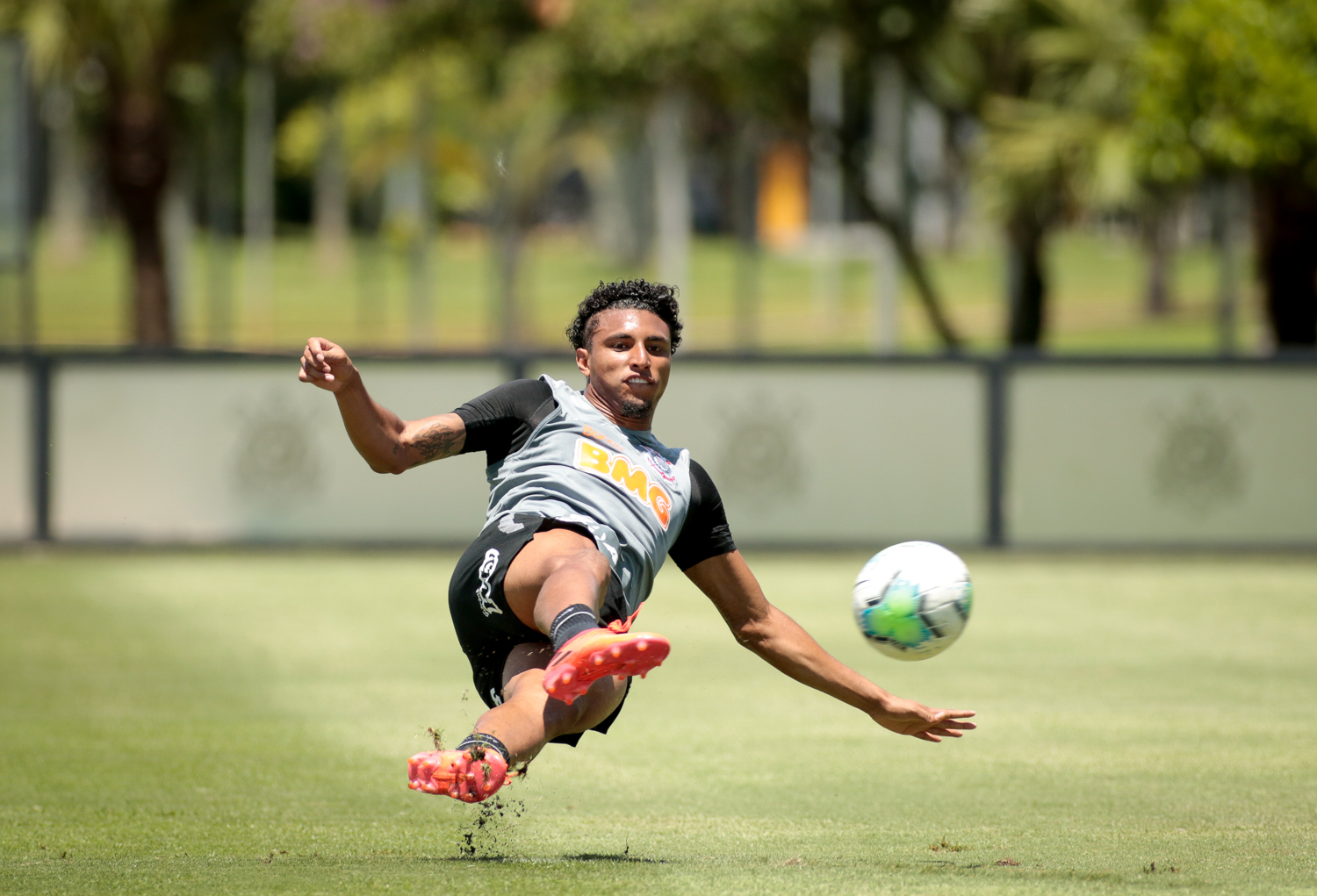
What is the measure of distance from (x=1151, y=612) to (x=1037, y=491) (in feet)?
10.2

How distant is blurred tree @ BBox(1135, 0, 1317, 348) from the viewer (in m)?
14.3

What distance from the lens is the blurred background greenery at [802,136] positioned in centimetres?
1562

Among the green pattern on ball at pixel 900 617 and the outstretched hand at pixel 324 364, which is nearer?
the outstretched hand at pixel 324 364

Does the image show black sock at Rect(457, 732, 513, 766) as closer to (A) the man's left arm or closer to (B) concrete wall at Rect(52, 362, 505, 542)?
(A) the man's left arm

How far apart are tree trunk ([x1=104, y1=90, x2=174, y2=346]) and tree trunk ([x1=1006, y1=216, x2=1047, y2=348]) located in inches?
441

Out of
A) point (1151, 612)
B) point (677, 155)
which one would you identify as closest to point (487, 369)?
point (1151, 612)

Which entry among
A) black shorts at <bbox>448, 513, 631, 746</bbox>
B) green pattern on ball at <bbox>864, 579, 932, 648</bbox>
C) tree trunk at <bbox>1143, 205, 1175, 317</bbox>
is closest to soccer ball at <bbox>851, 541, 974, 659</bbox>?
green pattern on ball at <bbox>864, 579, 932, 648</bbox>

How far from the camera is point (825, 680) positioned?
5.22 m

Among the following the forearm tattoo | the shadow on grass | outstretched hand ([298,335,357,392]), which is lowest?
the shadow on grass

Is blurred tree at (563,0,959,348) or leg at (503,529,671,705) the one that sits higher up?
blurred tree at (563,0,959,348)

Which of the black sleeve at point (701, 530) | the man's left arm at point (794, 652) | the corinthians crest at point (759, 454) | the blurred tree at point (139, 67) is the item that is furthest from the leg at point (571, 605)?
the blurred tree at point (139, 67)

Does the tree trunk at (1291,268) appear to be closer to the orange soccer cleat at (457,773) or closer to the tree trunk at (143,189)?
the tree trunk at (143,189)

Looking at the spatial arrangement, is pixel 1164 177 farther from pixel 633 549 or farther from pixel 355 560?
pixel 633 549

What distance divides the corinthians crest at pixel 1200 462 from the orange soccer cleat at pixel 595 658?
36.0 feet
